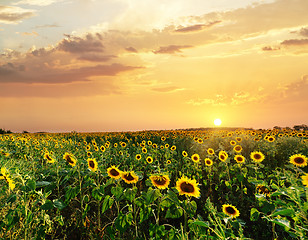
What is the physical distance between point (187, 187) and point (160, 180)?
350 mm

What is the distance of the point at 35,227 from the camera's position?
A: 12.9 feet

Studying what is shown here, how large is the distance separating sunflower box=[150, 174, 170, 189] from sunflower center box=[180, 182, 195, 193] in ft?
0.68

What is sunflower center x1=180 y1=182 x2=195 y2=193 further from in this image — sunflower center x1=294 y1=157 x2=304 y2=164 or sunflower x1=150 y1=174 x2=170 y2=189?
sunflower center x1=294 y1=157 x2=304 y2=164

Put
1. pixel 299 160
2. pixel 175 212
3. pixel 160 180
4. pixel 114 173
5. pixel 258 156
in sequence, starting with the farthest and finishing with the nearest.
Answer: pixel 258 156, pixel 299 160, pixel 114 173, pixel 160 180, pixel 175 212

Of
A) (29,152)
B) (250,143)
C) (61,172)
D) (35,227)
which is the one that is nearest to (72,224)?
(35,227)

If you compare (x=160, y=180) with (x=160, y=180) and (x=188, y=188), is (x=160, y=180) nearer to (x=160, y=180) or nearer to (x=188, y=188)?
(x=160, y=180)

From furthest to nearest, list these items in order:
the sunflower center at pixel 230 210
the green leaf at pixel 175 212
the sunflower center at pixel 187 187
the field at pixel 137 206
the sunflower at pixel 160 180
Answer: the sunflower center at pixel 230 210
the sunflower at pixel 160 180
the sunflower center at pixel 187 187
the green leaf at pixel 175 212
the field at pixel 137 206

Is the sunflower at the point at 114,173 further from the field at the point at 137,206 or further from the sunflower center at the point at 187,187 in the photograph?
the sunflower center at the point at 187,187

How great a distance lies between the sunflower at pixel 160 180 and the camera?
3.23m

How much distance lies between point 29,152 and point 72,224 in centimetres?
543

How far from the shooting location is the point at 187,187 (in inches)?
124

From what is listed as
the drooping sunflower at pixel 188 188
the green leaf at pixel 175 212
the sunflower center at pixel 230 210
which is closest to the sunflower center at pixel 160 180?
the drooping sunflower at pixel 188 188

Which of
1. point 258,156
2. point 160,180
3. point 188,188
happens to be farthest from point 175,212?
point 258,156

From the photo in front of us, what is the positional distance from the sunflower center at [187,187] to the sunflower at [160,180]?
0.21 m
